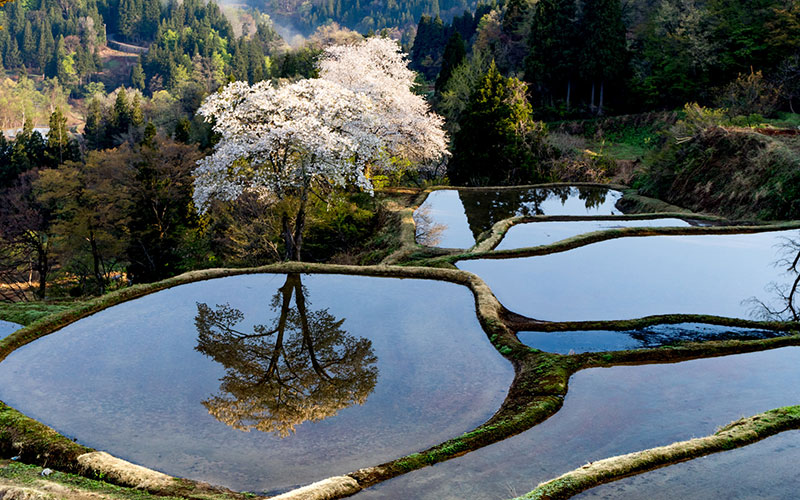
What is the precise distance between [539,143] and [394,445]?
2681 centimetres

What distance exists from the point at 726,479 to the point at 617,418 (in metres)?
1.55

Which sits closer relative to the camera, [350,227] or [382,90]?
[350,227]

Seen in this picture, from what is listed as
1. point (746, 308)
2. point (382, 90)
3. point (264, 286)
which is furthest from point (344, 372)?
point (382, 90)

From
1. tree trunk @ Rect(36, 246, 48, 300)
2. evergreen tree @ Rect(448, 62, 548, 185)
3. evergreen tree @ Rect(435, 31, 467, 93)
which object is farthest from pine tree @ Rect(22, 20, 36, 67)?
evergreen tree @ Rect(448, 62, 548, 185)

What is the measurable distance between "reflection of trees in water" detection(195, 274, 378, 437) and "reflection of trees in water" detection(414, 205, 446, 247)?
26.3 feet

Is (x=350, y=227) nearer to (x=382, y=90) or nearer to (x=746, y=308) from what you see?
(x=382, y=90)

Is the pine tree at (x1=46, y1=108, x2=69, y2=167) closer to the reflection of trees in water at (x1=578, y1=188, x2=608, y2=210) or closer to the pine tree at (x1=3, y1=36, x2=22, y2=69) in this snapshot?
the reflection of trees in water at (x1=578, y1=188, x2=608, y2=210)

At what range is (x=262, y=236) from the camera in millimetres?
25172

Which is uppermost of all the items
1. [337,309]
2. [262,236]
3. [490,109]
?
[490,109]

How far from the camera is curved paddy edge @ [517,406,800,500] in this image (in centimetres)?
606

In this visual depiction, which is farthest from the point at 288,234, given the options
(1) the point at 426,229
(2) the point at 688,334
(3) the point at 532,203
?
(2) the point at 688,334

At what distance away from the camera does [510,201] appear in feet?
83.1

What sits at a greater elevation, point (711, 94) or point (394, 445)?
point (711, 94)

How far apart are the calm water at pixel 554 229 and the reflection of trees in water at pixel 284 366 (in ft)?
24.5
